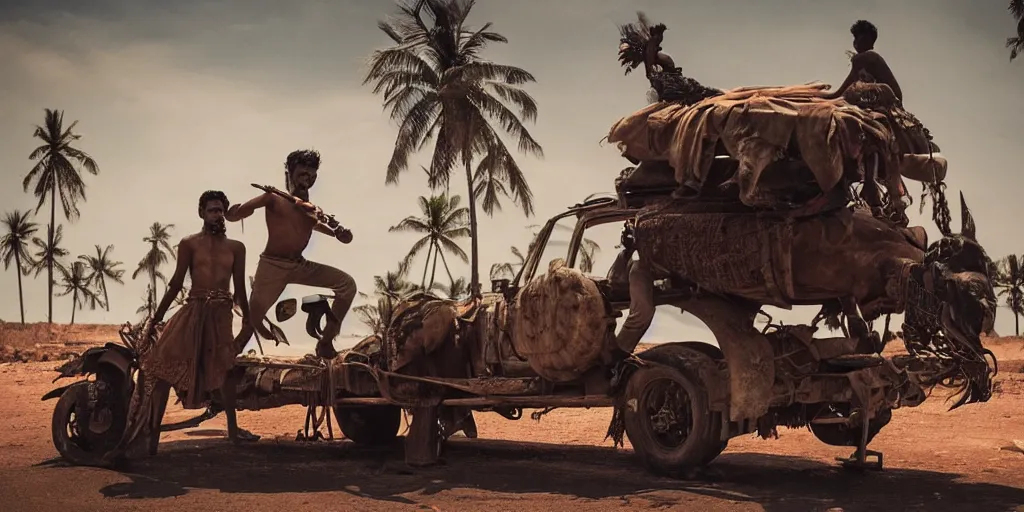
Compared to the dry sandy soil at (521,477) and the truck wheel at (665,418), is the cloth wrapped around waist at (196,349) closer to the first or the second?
the dry sandy soil at (521,477)

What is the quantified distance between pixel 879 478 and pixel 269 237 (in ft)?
17.5

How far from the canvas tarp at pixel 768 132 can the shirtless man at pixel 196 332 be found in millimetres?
3848

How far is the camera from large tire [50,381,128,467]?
28.4ft

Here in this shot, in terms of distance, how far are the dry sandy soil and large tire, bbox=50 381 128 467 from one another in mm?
221

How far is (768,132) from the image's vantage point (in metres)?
6.41

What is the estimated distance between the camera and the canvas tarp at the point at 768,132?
6234 millimetres

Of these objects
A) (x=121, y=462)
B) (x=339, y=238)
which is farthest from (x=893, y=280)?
(x=121, y=462)

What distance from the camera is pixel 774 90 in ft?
22.3

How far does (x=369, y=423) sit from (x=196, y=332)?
2.22 m

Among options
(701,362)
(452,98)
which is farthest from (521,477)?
(452,98)

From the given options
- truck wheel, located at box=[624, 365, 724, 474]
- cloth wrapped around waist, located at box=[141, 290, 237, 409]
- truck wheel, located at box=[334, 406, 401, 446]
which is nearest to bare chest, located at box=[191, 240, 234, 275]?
cloth wrapped around waist, located at box=[141, 290, 237, 409]

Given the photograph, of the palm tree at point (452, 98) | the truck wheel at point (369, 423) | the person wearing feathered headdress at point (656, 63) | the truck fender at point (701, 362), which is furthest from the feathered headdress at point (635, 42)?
the palm tree at point (452, 98)

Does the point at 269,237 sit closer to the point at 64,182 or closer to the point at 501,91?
the point at 501,91

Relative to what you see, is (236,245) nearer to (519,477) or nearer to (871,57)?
(519,477)
